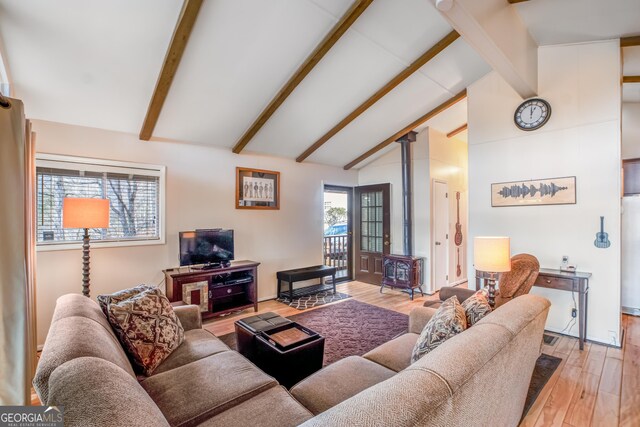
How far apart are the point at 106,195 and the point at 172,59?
1.87m

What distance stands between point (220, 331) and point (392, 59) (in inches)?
150

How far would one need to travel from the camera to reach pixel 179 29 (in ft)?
8.06

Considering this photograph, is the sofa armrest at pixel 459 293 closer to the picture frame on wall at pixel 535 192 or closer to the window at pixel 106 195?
the picture frame on wall at pixel 535 192

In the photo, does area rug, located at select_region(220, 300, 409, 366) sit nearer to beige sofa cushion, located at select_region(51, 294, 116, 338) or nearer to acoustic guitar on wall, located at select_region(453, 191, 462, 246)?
beige sofa cushion, located at select_region(51, 294, 116, 338)

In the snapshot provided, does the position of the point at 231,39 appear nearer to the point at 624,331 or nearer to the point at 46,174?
the point at 46,174

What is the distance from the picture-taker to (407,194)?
526cm

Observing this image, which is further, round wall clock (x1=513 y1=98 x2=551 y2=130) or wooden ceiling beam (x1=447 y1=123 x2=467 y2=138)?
wooden ceiling beam (x1=447 y1=123 x2=467 y2=138)

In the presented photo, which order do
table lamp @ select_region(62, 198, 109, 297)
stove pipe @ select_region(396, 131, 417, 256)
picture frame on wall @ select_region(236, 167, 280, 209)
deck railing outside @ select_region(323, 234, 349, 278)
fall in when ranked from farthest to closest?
deck railing outside @ select_region(323, 234, 349, 278) < stove pipe @ select_region(396, 131, 417, 256) < picture frame on wall @ select_region(236, 167, 280, 209) < table lamp @ select_region(62, 198, 109, 297)

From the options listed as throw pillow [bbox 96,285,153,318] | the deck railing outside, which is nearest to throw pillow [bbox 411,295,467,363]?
throw pillow [bbox 96,285,153,318]

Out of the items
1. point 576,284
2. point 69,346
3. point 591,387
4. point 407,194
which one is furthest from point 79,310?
point 407,194

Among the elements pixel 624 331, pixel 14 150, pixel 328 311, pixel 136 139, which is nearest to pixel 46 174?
pixel 136 139

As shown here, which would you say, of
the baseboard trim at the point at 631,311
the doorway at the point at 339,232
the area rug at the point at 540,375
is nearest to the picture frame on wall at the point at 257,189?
the doorway at the point at 339,232

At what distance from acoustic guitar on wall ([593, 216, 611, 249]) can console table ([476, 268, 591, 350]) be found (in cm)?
33

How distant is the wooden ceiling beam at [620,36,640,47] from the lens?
9.87 feet
